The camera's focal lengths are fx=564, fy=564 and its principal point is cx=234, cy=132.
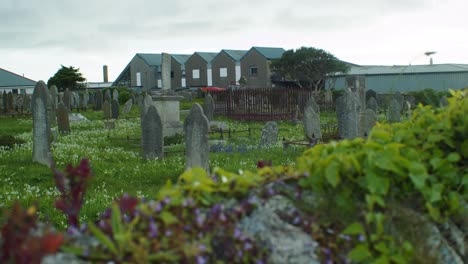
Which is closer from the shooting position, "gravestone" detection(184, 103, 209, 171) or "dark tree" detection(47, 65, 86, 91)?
"gravestone" detection(184, 103, 209, 171)

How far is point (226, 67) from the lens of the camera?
263 ft

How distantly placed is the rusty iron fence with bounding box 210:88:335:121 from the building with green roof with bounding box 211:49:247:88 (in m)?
48.6

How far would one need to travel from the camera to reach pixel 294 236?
258 cm

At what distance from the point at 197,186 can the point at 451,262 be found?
1423mm

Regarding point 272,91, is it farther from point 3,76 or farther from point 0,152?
point 3,76

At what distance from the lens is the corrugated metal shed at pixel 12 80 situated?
72.9 meters

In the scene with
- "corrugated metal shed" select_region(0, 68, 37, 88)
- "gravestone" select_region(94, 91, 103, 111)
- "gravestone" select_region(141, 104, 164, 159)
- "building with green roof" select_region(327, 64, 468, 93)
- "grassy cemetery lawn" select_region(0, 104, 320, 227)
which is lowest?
"grassy cemetery lawn" select_region(0, 104, 320, 227)

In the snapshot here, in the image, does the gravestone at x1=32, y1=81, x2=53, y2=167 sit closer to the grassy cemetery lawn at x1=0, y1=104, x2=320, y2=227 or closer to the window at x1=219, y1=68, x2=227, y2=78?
the grassy cemetery lawn at x1=0, y1=104, x2=320, y2=227

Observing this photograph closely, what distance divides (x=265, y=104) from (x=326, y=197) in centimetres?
2607

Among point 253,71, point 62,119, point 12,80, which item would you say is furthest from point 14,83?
point 62,119

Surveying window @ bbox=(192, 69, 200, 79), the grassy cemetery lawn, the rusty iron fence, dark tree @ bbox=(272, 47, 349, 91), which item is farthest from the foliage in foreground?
window @ bbox=(192, 69, 200, 79)

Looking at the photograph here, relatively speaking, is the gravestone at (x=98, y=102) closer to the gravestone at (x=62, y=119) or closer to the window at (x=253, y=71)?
the gravestone at (x=62, y=119)

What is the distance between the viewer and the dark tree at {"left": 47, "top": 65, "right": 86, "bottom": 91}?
6588cm

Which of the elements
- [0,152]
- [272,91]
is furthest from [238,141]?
[272,91]
